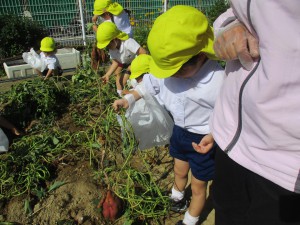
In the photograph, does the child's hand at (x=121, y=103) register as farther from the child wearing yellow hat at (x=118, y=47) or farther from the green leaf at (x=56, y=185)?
the child wearing yellow hat at (x=118, y=47)

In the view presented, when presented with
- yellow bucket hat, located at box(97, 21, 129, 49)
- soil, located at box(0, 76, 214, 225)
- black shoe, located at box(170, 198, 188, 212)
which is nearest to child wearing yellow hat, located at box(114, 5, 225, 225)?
black shoe, located at box(170, 198, 188, 212)

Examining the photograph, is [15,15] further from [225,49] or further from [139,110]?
[225,49]

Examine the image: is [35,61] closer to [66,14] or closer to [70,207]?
[66,14]

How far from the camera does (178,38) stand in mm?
1389

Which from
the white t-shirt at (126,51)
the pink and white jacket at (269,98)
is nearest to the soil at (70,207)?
the pink and white jacket at (269,98)

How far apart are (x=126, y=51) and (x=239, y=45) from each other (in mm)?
2797

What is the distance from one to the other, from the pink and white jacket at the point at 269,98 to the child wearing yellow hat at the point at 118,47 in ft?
7.91

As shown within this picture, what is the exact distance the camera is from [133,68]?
2740mm

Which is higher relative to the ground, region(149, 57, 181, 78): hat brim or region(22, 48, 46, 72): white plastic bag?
region(149, 57, 181, 78): hat brim

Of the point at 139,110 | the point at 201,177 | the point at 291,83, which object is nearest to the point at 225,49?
the point at 291,83

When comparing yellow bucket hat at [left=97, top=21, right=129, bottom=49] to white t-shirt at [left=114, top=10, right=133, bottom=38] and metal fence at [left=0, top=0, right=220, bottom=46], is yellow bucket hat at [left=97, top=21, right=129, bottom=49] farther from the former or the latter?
metal fence at [left=0, top=0, right=220, bottom=46]

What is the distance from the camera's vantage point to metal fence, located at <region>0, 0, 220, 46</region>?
622 centimetres

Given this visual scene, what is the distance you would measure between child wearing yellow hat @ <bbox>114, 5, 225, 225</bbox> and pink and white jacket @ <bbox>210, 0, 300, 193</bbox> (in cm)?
27

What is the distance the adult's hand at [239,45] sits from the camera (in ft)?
3.22
